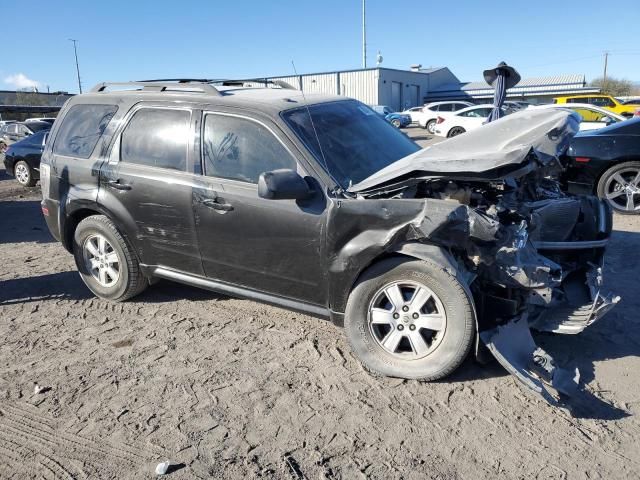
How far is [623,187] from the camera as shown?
23.6ft

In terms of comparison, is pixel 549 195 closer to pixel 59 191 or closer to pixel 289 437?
pixel 289 437

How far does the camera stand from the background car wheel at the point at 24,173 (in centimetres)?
1248

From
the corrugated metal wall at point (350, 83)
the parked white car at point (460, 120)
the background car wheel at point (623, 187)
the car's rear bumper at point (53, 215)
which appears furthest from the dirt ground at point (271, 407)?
the corrugated metal wall at point (350, 83)

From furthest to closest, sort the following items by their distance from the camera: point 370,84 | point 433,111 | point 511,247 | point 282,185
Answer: point 370,84 → point 433,111 → point 282,185 → point 511,247

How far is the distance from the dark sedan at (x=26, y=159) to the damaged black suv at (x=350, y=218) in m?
8.90

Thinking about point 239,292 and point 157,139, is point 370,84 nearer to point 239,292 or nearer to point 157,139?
point 157,139

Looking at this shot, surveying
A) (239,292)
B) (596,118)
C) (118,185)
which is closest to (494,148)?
(239,292)

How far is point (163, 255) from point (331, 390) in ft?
6.41

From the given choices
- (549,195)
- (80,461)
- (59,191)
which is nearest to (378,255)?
(549,195)

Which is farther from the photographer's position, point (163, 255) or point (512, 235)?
point (163, 255)

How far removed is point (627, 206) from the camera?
726cm

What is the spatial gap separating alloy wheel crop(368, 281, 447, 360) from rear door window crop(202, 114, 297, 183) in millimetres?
1152

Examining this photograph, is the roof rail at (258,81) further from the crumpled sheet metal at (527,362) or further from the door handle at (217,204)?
the crumpled sheet metal at (527,362)

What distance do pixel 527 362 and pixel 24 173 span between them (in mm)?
12999
